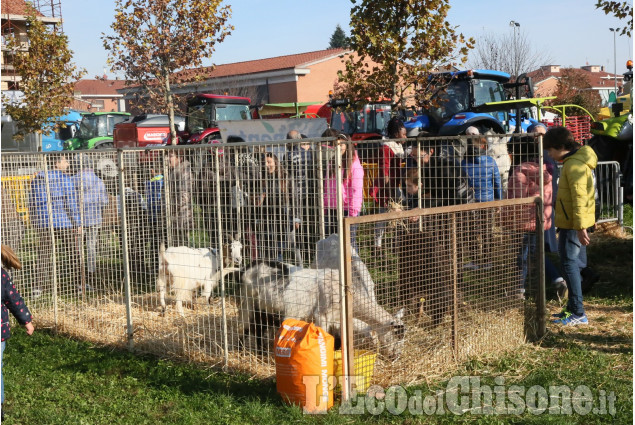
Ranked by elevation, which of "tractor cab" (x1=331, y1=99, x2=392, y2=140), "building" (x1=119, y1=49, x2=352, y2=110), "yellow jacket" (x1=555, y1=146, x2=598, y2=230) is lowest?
"yellow jacket" (x1=555, y1=146, x2=598, y2=230)

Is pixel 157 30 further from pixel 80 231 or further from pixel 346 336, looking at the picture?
pixel 346 336

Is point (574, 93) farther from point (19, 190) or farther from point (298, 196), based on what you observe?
point (298, 196)

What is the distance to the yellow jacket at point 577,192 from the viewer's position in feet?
21.0

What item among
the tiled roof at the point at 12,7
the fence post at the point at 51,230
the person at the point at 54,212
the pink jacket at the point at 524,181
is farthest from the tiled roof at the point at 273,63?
the pink jacket at the point at 524,181

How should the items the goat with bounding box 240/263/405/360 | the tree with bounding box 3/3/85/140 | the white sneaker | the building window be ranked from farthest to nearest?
the building window, the tree with bounding box 3/3/85/140, the white sneaker, the goat with bounding box 240/263/405/360

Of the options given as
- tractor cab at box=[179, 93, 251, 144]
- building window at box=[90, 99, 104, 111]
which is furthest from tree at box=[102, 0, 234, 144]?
building window at box=[90, 99, 104, 111]

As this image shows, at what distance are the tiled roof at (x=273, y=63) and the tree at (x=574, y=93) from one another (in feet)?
48.8

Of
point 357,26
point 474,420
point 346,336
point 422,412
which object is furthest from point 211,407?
point 357,26

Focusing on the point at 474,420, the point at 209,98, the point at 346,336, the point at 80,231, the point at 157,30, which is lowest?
the point at 474,420

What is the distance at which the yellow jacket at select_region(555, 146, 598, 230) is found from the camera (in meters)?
6.41

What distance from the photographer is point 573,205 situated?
6.47 m

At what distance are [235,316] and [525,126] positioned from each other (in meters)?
12.9

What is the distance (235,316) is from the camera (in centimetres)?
635

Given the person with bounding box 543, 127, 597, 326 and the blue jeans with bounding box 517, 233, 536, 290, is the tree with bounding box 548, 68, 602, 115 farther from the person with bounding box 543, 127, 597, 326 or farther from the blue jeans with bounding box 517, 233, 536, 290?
the blue jeans with bounding box 517, 233, 536, 290
